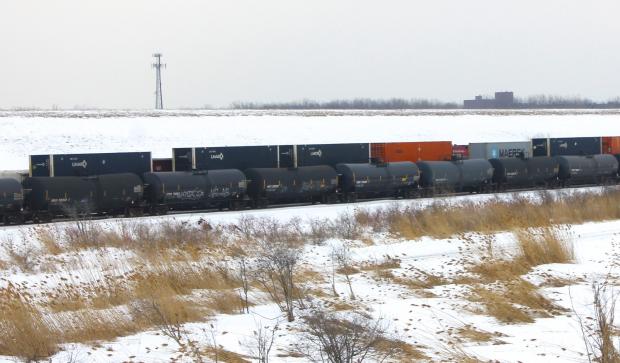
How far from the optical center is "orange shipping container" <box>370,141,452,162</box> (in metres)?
41.1

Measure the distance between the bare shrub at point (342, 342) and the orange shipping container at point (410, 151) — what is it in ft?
93.7

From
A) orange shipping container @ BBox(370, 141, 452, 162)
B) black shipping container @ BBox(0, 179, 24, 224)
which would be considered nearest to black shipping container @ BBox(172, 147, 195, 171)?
black shipping container @ BBox(0, 179, 24, 224)

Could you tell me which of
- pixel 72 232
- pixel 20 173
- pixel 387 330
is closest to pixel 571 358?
pixel 387 330

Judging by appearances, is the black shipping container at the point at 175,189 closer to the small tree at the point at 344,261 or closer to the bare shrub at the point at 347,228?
the bare shrub at the point at 347,228

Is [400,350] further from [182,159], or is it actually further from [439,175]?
[439,175]

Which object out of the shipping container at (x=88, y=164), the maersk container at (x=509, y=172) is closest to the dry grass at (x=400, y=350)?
the shipping container at (x=88, y=164)

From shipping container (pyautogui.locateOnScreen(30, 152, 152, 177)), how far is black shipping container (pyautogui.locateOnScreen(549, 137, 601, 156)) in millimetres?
27241

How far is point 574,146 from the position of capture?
49.8m

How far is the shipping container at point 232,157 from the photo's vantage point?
3522 centimetres

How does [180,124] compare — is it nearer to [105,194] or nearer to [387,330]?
[105,194]

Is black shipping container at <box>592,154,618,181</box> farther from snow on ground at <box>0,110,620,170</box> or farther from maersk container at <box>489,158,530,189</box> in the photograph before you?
snow on ground at <box>0,110,620,170</box>

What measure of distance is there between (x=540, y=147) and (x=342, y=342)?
40.7m

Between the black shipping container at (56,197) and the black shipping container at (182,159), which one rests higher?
the black shipping container at (182,159)

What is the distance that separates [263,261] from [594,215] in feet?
56.8
